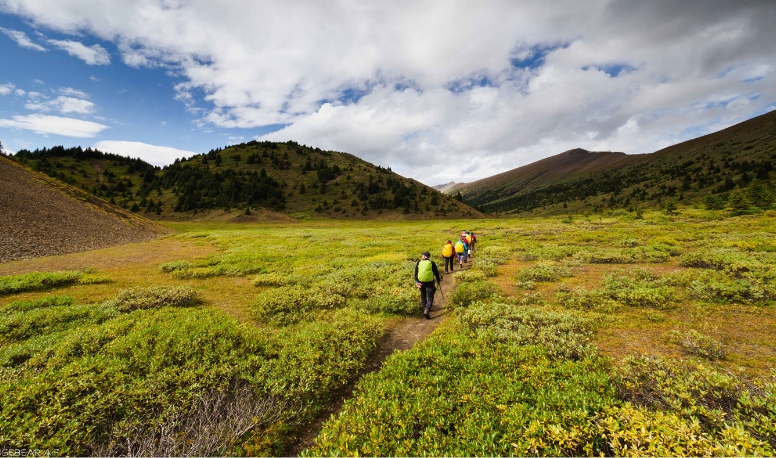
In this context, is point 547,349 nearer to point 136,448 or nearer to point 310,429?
point 310,429

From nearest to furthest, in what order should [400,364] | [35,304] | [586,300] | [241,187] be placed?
→ 1. [400,364]
2. [586,300]
3. [35,304]
4. [241,187]

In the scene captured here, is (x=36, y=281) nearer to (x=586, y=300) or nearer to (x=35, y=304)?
(x=35, y=304)

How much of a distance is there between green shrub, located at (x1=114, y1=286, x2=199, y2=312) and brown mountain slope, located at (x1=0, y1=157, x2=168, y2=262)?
17736mm

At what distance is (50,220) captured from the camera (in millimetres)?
30688

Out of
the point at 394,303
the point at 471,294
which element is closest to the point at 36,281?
the point at 394,303

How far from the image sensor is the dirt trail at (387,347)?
6.32 m

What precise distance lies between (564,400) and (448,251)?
15001mm

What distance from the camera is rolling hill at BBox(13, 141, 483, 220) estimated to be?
106188 millimetres

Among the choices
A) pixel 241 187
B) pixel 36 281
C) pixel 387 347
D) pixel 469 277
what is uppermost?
pixel 241 187

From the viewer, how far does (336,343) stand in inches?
365

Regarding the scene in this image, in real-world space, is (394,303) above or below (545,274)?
below

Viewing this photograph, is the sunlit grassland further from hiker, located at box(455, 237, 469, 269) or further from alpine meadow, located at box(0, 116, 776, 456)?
hiker, located at box(455, 237, 469, 269)

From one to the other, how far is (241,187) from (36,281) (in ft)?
367

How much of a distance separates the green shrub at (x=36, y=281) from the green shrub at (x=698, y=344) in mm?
28361
